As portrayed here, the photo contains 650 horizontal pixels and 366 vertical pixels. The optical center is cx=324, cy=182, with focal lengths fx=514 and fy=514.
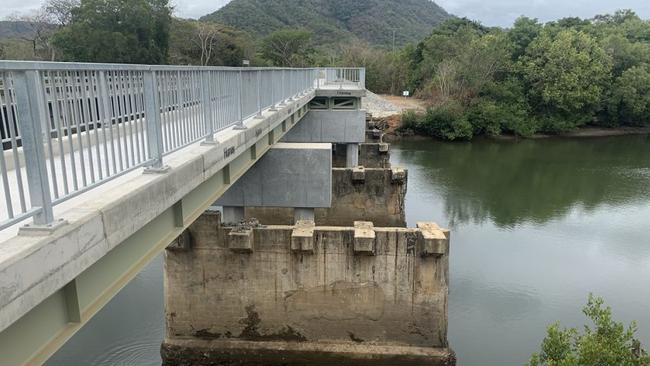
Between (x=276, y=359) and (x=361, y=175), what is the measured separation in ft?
23.9

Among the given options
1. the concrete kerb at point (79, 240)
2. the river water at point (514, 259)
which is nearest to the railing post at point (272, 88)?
the concrete kerb at point (79, 240)

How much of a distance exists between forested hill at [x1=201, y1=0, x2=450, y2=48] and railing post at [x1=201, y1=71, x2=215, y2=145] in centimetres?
9745

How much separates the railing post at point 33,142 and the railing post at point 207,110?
10.4 feet

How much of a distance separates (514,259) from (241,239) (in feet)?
34.3

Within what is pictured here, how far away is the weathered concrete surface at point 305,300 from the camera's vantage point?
1088 centimetres

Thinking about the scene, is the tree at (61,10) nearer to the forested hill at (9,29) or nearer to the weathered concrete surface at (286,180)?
the forested hill at (9,29)

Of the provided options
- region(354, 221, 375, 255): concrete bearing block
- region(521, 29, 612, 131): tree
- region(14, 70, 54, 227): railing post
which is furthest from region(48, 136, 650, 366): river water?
region(521, 29, 612, 131): tree

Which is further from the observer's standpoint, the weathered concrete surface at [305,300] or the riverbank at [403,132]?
the riverbank at [403,132]

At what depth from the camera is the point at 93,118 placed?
12.2 ft

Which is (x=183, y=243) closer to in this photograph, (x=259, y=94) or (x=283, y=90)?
(x=259, y=94)

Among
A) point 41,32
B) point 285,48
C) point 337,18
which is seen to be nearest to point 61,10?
point 41,32

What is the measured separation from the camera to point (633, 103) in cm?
4509

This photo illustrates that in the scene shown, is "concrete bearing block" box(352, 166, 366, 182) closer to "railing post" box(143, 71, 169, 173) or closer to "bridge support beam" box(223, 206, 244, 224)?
"bridge support beam" box(223, 206, 244, 224)

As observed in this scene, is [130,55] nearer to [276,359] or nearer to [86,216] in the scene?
[276,359]
